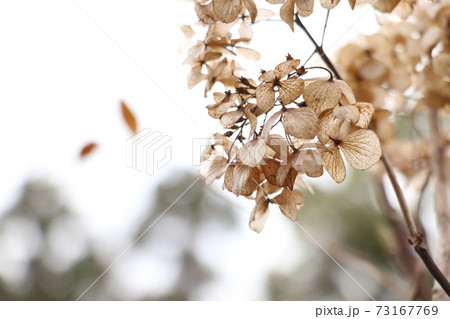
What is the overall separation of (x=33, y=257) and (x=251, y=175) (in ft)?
6.90

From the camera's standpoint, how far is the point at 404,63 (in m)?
0.52

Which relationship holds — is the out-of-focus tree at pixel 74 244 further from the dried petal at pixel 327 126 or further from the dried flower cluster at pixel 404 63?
the dried petal at pixel 327 126

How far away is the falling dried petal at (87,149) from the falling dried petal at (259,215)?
355 millimetres

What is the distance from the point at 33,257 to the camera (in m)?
2.12

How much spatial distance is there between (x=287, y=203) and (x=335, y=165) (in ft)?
0.15

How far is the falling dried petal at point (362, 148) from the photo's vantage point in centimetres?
30

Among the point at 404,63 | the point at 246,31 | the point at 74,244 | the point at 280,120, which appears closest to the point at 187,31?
the point at 246,31

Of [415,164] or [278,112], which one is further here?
[415,164]

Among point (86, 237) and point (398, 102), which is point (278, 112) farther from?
point (86, 237)

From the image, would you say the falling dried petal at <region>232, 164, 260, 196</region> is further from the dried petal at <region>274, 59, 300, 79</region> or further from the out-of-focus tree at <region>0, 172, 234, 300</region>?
the out-of-focus tree at <region>0, 172, 234, 300</region>

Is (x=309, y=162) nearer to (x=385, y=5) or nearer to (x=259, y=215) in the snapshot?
(x=259, y=215)

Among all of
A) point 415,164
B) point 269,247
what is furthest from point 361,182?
point 415,164

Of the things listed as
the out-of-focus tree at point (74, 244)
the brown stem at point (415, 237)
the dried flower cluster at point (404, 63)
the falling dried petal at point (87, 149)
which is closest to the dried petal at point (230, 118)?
the brown stem at point (415, 237)
